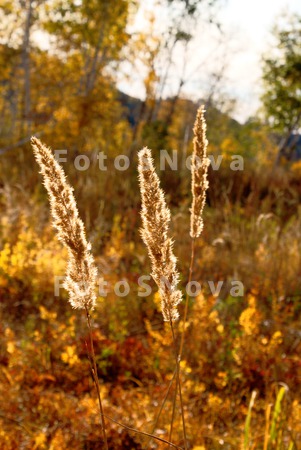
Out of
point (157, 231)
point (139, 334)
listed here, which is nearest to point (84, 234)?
point (157, 231)

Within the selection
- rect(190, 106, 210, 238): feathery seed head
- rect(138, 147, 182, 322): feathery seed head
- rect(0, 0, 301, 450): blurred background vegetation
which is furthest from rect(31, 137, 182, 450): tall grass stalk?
rect(0, 0, 301, 450): blurred background vegetation

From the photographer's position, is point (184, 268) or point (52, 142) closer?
point (184, 268)

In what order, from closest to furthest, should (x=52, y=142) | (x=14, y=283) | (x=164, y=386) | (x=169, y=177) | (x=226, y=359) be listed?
(x=164, y=386) < (x=226, y=359) < (x=14, y=283) < (x=169, y=177) < (x=52, y=142)

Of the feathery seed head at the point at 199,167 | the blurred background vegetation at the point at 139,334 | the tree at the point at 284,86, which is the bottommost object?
the blurred background vegetation at the point at 139,334

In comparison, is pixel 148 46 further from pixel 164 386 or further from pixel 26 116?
pixel 164 386

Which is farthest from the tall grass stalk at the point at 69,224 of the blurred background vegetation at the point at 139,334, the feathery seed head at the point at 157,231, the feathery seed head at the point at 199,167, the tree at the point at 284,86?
the tree at the point at 284,86

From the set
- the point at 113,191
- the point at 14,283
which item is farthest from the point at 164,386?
the point at 113,191

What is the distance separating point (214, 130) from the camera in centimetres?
4506

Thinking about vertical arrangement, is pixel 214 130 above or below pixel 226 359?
above

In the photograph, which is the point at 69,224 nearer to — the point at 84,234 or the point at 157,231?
the point at 84,234

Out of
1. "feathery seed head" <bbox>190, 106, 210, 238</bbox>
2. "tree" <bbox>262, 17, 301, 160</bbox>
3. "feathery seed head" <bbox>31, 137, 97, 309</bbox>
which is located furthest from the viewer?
"tree" <bbox>262, 17, 301, 160</bbox>

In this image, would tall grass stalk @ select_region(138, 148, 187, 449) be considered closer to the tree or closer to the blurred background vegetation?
the blurred background vegetation

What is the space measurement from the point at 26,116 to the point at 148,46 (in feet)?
14.0

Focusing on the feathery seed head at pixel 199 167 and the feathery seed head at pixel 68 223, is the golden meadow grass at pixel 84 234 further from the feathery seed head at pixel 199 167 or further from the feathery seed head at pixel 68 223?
the feathery seed head at pixel 199 167
